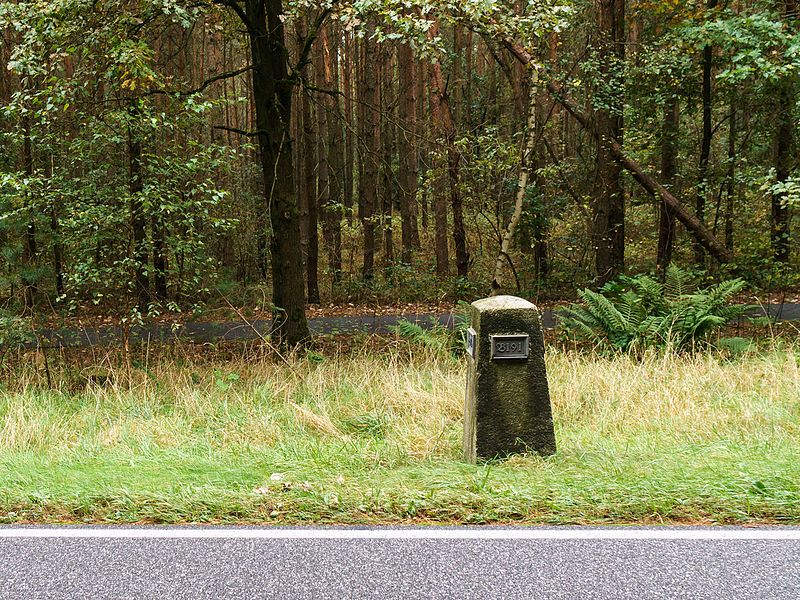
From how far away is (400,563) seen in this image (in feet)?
10.5

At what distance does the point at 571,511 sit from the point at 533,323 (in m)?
1.34

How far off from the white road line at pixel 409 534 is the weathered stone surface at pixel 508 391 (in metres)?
1.09

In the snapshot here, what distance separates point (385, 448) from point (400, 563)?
195 cm

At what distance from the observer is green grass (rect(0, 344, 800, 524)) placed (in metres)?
3.89

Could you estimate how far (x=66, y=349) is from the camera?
1027 centimetres

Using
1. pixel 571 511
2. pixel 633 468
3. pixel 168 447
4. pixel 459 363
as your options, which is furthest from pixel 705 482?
pixel 459 363

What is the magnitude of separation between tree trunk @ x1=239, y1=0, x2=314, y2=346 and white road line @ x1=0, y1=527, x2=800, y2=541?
6.53 m

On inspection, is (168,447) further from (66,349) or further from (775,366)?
(775,366)

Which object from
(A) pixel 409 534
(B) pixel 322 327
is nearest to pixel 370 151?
(B) pixel 322 327

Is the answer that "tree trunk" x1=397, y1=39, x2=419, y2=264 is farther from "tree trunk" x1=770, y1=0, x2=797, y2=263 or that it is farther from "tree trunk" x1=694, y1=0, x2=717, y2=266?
"tree trunk" x1=770, y1=0, x2=797, y2=263

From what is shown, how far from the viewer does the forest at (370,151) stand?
8.37 metres

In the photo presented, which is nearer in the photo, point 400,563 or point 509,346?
point 400,563

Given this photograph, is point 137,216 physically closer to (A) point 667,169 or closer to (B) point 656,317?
(B) point 656,317

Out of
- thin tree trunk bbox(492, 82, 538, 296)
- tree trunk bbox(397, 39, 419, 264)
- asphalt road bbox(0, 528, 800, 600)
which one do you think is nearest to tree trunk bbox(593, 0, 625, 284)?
thin tree trunk bbox(492, 82, 538, 296)
